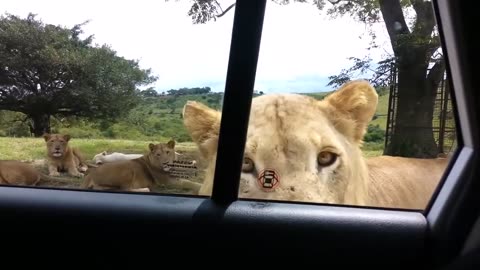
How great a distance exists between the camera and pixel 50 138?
8.78 feet

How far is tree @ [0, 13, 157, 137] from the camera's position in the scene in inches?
102

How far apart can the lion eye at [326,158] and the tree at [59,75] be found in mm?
753

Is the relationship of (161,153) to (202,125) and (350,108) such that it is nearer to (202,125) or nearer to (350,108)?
(202,125)

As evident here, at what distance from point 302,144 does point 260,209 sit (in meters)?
0.32

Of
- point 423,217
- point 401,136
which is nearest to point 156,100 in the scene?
point 401,136

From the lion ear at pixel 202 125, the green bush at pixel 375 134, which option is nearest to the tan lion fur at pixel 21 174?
the lion ear at pixel 202 125

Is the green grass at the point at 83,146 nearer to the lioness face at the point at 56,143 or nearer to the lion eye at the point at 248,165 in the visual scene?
the lioness face at the point at 56,143

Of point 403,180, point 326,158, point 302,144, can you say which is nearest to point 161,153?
point 302,144

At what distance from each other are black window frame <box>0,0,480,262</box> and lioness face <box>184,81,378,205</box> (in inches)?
2.4

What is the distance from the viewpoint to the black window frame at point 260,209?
244 centimetres

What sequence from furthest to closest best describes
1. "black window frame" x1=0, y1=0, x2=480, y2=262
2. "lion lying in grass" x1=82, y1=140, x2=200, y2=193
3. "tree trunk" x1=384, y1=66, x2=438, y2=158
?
"lion lying in grass" x1=82, y1=140, x2=200, y2=193 < "tree trunk" x1=384, y1=66, x2=438, y2=158 < "black window frame" x1=0, y1=0, x2=480, y2=262

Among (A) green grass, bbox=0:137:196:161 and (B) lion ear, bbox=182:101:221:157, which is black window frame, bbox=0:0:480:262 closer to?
(B) lion ear, bbox=182:101:221:157

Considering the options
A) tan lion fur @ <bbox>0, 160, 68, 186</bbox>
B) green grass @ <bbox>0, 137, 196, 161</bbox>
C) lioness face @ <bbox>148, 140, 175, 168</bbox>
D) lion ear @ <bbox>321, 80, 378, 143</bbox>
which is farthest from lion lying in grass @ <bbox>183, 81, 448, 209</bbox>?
tan lion fur @ <bbox>0, 160, 68, 186</bbox>

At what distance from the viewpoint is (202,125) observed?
264 cm
